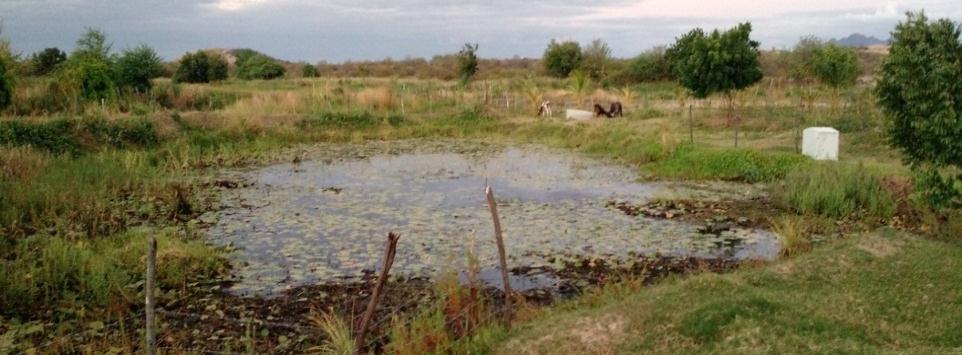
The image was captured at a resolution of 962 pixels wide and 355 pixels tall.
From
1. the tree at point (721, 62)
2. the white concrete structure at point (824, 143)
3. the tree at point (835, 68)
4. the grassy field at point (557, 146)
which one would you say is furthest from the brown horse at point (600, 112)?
the white concrete structure at point (824, 143)

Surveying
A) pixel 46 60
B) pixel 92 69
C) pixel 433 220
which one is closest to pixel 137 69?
pixel 92 69

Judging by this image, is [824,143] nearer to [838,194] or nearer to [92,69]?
[838,194]

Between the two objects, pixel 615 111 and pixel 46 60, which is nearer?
pixel 615 111

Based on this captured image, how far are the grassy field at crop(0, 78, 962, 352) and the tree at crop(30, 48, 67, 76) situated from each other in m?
10.4

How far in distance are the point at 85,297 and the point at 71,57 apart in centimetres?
1644

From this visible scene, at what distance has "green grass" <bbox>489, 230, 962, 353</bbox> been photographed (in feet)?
16.7

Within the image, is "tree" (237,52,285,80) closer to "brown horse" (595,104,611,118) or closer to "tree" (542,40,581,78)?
"tree" (542,40,581,78)

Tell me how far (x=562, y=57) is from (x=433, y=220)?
31.7 meters

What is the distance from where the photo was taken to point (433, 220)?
10172 mm

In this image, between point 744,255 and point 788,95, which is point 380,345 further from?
point 788,95

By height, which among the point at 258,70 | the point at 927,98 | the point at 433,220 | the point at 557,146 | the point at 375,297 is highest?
the point at 258,70

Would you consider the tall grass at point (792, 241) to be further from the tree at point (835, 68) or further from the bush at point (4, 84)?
the bush at point (4, 84)

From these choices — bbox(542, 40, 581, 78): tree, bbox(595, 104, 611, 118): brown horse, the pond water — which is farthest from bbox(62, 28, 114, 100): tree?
bbox(542, 40, 581, 78): tree

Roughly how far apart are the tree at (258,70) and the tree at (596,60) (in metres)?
16.5
